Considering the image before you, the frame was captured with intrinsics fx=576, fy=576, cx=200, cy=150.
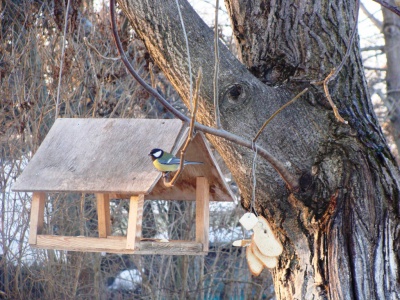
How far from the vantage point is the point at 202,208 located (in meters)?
2.93

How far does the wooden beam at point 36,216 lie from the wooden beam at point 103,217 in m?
0.36

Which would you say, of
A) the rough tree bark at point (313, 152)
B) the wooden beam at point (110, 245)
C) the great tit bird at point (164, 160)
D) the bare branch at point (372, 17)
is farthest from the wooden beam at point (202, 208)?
the bare branch at point (372, 17)

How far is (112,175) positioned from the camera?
100 inches

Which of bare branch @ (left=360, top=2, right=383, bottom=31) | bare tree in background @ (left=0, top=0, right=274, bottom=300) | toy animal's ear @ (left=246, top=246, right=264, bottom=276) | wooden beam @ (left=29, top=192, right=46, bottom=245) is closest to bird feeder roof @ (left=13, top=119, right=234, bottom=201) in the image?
wooden beam @ (left=29, top=192, right=46, bottom=245)

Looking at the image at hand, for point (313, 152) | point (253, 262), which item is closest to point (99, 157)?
point (253, 262)

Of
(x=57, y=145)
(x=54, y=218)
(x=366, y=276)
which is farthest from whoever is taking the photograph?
(x=54, y=218)

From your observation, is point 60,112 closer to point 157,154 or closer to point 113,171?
point 113,171

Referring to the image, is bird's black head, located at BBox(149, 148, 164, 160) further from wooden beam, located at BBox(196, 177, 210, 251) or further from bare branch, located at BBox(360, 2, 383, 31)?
bare branch, located at BBox(360, 2, 383, 31)

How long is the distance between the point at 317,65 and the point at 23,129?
3.16 meters

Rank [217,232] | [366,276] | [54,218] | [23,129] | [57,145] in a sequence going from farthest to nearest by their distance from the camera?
1. [217,232]
2. [54,218]
3. [23,129]
4. [57,145]
5. [366,276]

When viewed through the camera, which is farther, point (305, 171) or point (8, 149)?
point (8, 149)

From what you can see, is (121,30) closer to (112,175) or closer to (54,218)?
(54,218)

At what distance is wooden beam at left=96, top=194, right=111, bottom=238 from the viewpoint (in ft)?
10.3

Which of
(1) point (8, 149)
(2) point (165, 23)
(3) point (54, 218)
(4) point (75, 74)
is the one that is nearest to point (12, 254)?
(3) point (54, 218)
